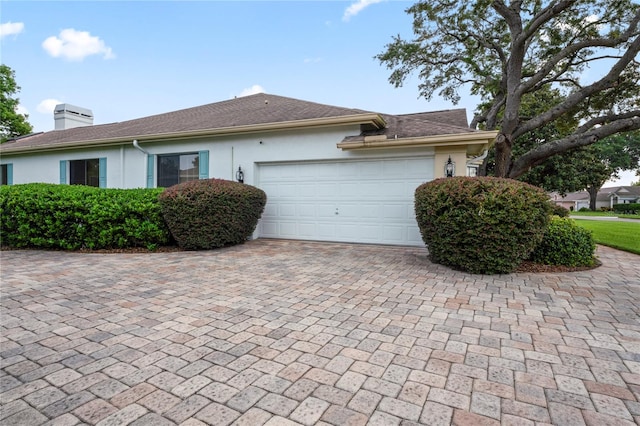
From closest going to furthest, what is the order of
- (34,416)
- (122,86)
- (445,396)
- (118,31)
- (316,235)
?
(34,416), (445,396), (316,235), (118,31), (122,86)

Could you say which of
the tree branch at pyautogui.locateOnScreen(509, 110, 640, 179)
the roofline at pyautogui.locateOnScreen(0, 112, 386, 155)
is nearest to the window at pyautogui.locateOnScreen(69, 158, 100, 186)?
the roofline at pyautogui.locateOnScreen(0, 112, 386, 155)

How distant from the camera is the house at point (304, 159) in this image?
7.43 metres

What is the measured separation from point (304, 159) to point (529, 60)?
11475 mm

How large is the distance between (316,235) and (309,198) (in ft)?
3.19

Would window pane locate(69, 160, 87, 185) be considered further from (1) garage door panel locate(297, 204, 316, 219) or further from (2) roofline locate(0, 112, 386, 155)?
(1) garage door panel locate(297, 204, 316, 219)

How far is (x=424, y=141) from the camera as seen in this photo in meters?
6.96

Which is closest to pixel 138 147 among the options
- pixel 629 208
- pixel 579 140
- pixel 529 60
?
pixel 579 140

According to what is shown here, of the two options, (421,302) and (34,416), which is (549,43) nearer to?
(421,302)

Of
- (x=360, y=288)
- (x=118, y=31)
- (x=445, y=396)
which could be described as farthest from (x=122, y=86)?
(x=445, y=396)

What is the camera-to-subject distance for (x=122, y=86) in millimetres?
11859

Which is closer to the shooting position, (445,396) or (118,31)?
(445,396)

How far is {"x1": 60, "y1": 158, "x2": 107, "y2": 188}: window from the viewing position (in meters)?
10.2

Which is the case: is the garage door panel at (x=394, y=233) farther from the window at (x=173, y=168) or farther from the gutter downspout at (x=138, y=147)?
the gutter downspout at (x=138, y=147)

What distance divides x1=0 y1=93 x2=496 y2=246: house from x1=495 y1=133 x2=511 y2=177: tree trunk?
243 centimetres
